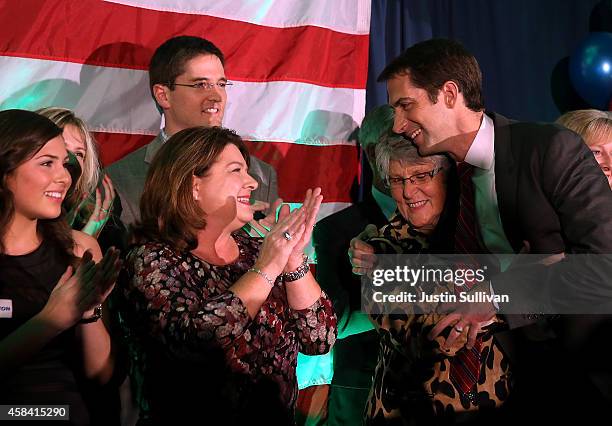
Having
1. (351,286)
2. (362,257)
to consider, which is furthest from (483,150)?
(351,286)

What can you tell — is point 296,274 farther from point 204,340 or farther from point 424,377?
point 424,377

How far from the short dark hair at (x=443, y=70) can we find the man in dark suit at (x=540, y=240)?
0.29 feet

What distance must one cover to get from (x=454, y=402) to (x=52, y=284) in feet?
3.72

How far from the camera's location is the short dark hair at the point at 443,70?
2.34m

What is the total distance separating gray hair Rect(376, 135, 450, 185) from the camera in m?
2.28

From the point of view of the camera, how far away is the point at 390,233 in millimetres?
2344

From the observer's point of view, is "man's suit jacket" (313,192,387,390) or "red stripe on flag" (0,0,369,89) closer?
→ "man's suit jacket" (313,192,387,390)

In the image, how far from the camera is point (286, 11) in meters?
3.36

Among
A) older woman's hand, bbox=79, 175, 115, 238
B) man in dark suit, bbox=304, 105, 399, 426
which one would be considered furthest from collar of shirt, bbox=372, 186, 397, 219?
older woman's hand, bbox=79, 175, 115, 238

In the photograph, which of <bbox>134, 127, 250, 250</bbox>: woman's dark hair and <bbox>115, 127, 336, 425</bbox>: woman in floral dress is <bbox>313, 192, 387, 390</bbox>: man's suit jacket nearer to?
<bbox>115, 127, 336, 425</bbox>: woman in floral dress

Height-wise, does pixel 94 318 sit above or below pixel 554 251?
below

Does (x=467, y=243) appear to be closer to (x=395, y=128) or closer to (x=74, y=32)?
(x=395, y=128)

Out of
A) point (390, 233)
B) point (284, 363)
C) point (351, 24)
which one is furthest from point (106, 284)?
point (351, 24)

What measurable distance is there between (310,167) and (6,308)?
1.77m
